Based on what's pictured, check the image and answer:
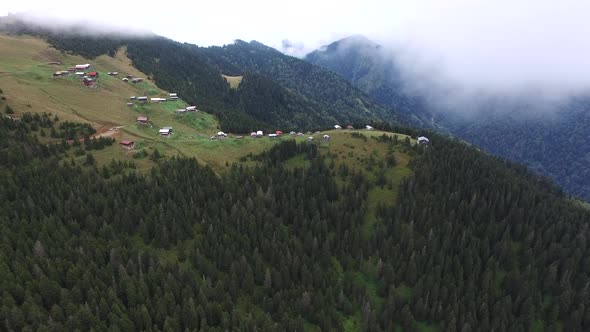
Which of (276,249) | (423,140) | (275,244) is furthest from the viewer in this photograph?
(423,140)

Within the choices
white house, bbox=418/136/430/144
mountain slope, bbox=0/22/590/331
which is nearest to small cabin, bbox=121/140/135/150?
mountain slope, bbox=0/22/590/331

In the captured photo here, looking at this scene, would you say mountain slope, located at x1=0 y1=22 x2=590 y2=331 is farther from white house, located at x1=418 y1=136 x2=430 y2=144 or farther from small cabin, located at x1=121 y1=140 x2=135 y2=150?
white house, located at x1=418 y1=136 x2=430 y2=144

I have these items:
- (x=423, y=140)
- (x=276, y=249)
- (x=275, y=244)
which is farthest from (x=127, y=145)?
(x=423, y=140)

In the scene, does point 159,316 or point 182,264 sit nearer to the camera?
point 159,316

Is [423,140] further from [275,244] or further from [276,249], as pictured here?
[276,249]

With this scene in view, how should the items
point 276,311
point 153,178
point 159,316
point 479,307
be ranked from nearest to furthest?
point 159,316, point 276,311, point 479,307, point 153,178

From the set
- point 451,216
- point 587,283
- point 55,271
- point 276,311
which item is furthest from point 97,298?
point 587,283

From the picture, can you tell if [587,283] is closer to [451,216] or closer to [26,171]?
[451,216]

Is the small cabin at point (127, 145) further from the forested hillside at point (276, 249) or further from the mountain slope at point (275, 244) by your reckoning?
the forested hillside at point (276, 249)
